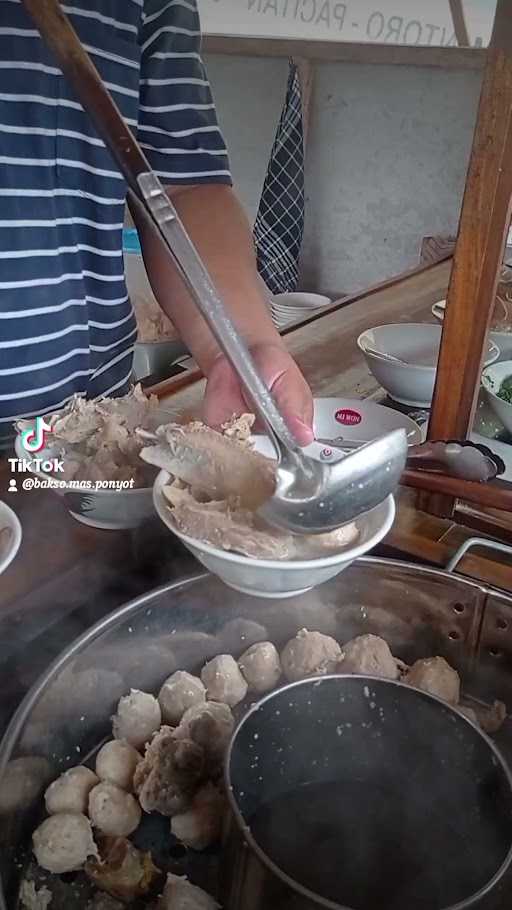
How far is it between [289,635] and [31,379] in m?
0.60

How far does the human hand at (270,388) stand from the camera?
0.96 m

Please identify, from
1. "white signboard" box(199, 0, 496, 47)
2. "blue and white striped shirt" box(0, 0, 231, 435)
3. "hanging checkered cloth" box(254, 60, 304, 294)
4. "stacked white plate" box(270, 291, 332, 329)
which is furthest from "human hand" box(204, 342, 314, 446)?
"hanging checkered cloth" box(254, 60, 304, 294)

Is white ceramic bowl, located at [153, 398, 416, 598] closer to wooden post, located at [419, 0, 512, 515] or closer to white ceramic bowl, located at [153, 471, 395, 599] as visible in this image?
white ceramic bowl, located at [153, 471, 395, 599]

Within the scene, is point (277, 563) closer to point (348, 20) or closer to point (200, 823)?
point (200, 823)

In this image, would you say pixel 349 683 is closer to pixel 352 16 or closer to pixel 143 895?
pixel 143 895

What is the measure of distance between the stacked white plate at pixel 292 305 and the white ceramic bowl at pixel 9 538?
2032 millimetres

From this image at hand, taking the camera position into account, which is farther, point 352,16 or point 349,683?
point 352,16

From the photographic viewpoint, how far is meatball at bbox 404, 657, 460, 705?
0.81m

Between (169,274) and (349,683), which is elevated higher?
(169,274)

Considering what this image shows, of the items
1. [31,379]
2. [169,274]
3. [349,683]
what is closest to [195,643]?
[349,683]

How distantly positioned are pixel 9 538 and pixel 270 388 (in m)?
0.37

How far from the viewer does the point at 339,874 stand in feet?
2.06

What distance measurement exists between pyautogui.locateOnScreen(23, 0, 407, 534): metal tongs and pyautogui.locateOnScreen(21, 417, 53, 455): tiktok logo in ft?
1.39

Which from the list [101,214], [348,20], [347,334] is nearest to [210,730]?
[101,214]
